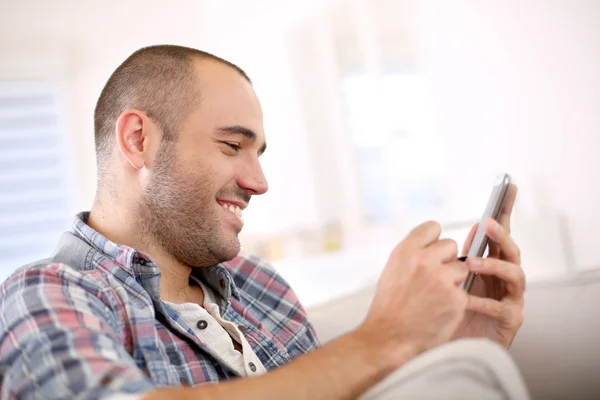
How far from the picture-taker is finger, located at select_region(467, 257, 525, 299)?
771mm

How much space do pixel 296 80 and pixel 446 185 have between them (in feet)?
3.71

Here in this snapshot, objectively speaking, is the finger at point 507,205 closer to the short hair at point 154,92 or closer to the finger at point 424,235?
the finger at point 424,235

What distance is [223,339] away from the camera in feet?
3.11

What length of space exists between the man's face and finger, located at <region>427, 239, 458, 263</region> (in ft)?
1.53

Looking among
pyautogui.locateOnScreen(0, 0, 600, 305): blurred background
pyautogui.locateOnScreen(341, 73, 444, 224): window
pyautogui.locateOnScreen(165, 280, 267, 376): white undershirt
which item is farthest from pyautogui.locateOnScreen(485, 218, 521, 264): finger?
pyautogui.locateOnScreen(341, 73, 444, 224): window

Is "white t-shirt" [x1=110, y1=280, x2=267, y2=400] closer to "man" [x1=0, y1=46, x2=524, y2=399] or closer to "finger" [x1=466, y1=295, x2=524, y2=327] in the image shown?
"man" [x1=0, y1=46, x2=524, y2=399]

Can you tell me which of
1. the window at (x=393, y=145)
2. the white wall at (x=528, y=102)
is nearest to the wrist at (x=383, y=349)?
the white wall at (x=528, y=102)

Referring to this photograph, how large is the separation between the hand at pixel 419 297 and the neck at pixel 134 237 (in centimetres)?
46

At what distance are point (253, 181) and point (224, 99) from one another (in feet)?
0.53

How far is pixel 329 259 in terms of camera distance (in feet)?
11.4

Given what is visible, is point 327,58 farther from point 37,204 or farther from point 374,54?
point 37,204

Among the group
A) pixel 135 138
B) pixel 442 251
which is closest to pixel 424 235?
pixel 442 251

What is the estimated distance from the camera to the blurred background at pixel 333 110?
297 cm

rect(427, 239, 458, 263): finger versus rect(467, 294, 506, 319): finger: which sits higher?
rect(427, 239, 458, 263): finger
